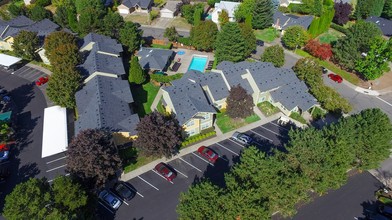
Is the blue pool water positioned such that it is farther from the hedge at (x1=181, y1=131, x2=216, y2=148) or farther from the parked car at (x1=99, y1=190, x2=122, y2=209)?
the parked car at (x1=99, y1=190, x2=122, y2=209)

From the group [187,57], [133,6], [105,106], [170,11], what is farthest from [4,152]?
[133,6]

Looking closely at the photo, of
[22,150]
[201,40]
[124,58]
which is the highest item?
[201,40]

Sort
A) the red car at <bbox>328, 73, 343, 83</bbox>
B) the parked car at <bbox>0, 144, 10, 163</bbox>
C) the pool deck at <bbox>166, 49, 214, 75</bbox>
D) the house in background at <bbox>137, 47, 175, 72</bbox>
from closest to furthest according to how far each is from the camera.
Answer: the parked car at <bbox>0, 144, 10, 163</bbox> → the house in background at <bbox>137, 47, 175, 72</bbox> → the red car at <bbox>328, 73, 343, 83</bbox> → the pool deck at <bbox>166, 49, 214, 75</bbox>

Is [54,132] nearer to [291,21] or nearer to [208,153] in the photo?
[208,153]

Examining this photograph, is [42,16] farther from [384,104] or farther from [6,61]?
[384,104]

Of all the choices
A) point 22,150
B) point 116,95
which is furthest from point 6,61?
point 116,95

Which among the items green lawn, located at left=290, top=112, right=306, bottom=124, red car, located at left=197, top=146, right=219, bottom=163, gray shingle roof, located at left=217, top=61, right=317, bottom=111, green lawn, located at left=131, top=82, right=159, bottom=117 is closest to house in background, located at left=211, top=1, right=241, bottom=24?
gray shingle roof, located at left=217, top=61, right=317, bottom=111

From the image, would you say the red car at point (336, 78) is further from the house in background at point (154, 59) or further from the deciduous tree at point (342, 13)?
the house in background at point (154, 59)

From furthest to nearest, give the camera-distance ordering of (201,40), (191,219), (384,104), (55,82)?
(201,40) → (384,104) → (55,82) → (191,219)
